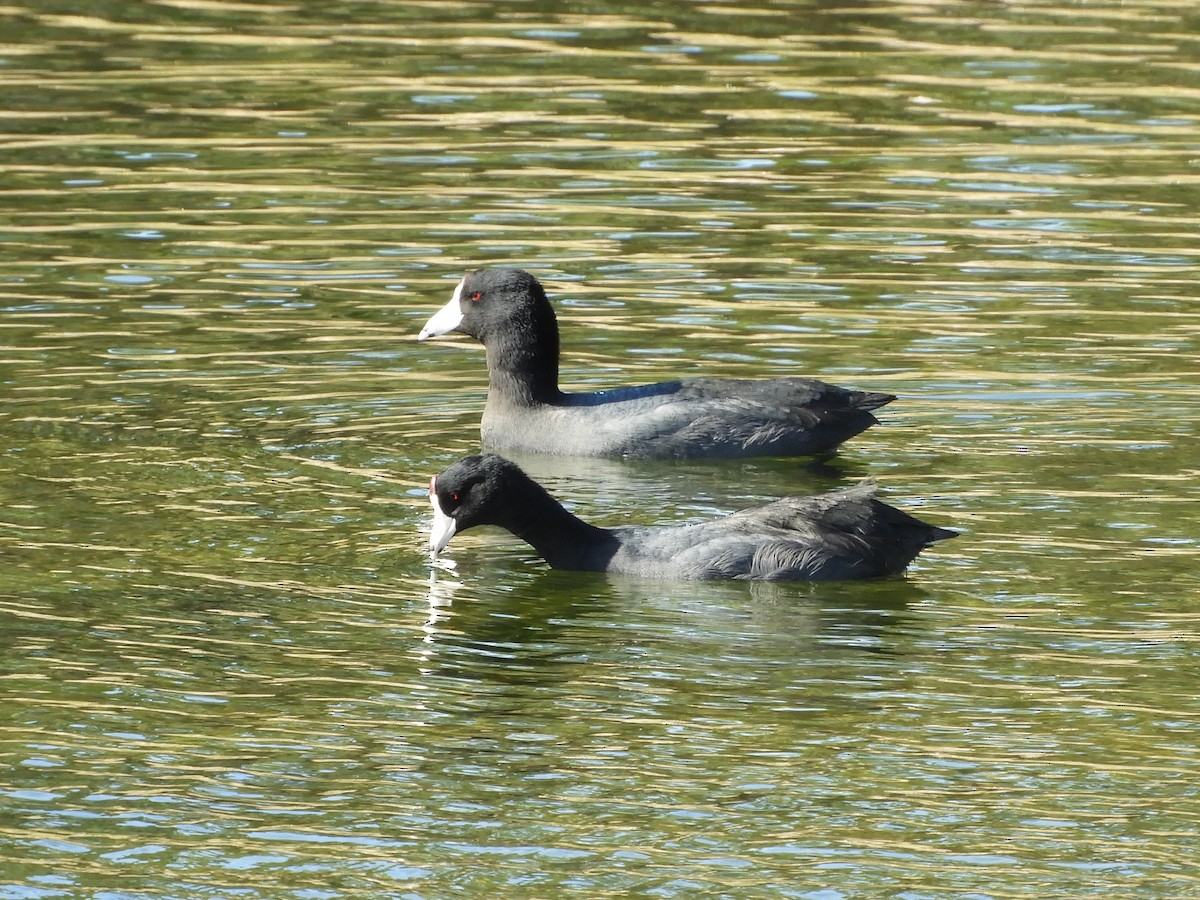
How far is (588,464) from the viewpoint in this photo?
11.0 metres

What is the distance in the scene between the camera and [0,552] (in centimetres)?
905

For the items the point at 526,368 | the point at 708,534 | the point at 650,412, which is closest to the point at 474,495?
the point at 708,534

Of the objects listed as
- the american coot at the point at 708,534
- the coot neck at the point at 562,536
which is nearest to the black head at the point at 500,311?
the american coot at the point at 708,534

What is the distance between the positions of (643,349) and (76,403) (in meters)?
3.01

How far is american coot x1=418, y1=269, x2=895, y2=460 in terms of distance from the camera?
10.8 meters

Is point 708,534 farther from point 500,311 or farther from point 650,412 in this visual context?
point 500,311

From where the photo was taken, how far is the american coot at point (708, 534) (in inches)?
348

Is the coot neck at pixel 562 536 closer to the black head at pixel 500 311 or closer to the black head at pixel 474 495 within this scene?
the black head at pixel 474 495

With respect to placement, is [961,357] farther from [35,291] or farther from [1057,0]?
[1057,0]

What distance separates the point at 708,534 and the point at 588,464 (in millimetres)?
2124

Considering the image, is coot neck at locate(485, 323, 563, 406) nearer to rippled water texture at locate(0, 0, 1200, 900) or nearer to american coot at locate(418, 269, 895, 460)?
american coot at locate(418, 269, 895, 460)

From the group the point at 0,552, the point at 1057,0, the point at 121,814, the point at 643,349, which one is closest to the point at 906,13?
the point at 1057,0

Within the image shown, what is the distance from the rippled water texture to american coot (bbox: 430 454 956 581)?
0.11m

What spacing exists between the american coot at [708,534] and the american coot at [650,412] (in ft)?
5.38
